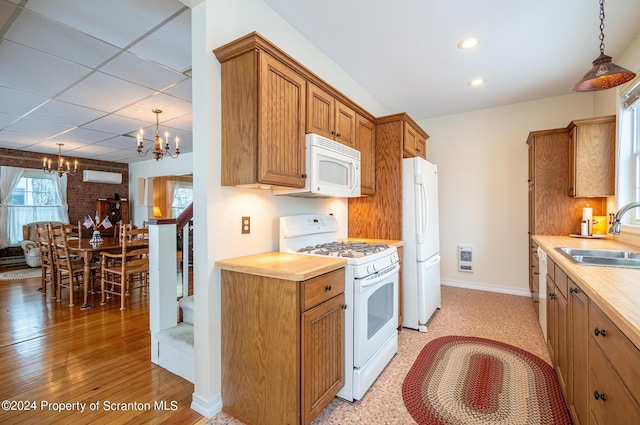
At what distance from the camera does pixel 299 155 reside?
1.96m

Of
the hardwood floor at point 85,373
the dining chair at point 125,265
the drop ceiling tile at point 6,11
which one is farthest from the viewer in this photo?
the dining chair at point 125,265

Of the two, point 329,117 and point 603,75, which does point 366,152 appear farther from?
point 603,75

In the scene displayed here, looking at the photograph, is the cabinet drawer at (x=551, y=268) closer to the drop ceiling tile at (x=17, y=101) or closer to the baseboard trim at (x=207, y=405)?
the baseboard trim at (x=207, y=405)

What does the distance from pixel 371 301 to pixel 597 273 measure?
3.91 feet

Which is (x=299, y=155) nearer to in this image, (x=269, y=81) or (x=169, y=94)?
(x=269, y=81)

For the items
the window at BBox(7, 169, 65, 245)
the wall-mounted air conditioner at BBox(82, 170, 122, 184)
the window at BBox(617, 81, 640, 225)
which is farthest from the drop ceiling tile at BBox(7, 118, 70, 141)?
the window at BBox(617, 81, 640, 225)

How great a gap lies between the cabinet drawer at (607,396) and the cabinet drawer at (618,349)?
0.11 feet

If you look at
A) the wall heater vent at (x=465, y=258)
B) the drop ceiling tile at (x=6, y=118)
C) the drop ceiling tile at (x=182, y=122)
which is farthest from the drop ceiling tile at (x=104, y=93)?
the wall heater vent at (x=465, y=258)

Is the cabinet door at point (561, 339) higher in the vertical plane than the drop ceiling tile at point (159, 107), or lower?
lower

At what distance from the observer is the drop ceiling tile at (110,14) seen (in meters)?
1.97

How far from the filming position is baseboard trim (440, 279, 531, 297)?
159 inches

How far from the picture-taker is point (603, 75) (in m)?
1.62

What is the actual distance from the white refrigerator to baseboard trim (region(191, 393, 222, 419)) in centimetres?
194

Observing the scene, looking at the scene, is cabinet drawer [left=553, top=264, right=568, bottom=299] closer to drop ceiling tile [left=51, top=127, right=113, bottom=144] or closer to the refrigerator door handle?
the refrigerator door handle
